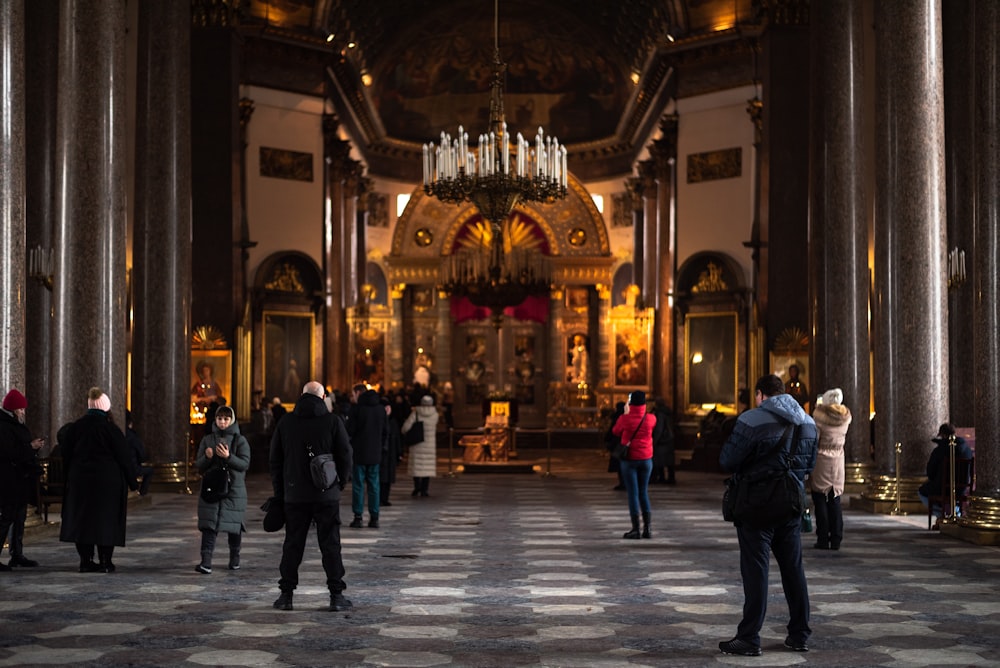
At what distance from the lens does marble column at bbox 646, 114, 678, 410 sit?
110 ft

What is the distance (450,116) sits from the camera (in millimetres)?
46594

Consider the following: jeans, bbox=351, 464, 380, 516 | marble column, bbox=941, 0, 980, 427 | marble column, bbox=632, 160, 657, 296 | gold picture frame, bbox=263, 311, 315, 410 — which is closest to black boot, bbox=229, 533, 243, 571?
jeans, bbox=351, 464, 380, 516

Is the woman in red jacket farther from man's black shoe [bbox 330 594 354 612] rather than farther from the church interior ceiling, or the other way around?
the church interior ceiling

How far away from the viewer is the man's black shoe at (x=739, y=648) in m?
7.67

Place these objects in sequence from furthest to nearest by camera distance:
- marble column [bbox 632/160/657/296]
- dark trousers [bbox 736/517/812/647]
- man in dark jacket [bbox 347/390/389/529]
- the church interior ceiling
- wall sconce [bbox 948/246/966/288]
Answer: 1. marble column [bbox 632/160/657/296]
2. the church interior ceiling
3. wall sconce [bbox 948/246/966/288]
4. man in dark jacket [bbox 347/390/389/529]
5. dark trousers [bbox 736/517/812/647]

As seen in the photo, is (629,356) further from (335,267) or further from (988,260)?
(988,260)

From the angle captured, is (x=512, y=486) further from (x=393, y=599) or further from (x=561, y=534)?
(x=393, y=599)

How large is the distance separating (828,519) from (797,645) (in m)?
5.24

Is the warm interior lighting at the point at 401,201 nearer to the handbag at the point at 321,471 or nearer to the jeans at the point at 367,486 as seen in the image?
the jeans at the point at 367,486

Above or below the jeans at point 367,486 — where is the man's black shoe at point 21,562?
below

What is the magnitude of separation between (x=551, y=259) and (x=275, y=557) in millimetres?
33984

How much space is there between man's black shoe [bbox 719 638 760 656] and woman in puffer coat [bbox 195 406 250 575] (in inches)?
193

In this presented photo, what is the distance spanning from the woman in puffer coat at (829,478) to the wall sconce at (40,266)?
32.9 feet

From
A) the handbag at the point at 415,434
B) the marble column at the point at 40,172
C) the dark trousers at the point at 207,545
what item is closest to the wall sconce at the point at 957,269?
the handbag at the point at 415,434
